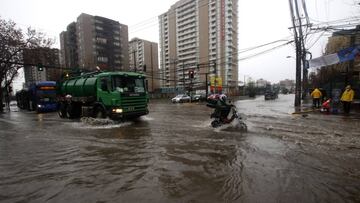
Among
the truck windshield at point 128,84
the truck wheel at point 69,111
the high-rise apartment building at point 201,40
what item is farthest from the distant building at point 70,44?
the truck windshield at point 128,84

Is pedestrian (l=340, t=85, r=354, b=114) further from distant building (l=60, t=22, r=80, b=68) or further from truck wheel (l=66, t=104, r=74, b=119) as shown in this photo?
distant building (l=60, t=22, r=80, b=68)

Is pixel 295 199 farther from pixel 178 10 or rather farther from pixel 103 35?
pixel 178 10

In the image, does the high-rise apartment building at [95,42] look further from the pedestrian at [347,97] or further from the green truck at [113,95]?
the pedestrian at [347,97]

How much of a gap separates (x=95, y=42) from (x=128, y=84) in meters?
90.2

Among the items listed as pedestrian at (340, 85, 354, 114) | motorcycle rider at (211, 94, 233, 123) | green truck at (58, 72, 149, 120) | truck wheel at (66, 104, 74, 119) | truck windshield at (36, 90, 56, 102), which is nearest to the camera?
motorcycle rider at (211, 94, 233, 123)

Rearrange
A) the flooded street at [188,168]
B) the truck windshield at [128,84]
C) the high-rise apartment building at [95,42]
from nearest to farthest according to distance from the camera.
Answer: the flooded street at [188,168] < the truck windshield at [128,84] < the high-rise apartment building at [95,42]

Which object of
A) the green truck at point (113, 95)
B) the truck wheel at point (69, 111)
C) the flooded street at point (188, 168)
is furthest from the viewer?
the truck wheel at point (69, 111)

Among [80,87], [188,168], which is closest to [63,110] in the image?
[80,87]

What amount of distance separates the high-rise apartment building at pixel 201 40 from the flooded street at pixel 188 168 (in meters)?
76.5

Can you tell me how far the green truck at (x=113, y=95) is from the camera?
1280 centimetres

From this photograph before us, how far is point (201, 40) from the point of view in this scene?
4087 inches

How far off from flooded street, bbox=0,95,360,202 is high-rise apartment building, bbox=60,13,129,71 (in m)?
82.5

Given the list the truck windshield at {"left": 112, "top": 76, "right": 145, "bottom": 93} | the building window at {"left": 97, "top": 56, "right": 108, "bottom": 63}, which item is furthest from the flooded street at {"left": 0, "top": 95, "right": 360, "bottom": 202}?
the building window at {"left": 97, "top": 56, "right": 108, "bottom": 63}

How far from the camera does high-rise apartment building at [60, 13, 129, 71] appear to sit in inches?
3597
